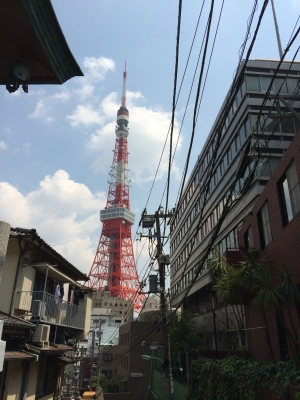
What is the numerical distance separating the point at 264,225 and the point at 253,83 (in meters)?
11.7

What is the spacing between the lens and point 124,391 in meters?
36.6

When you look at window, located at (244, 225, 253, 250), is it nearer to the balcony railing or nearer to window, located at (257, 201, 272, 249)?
window, located at (257, 201, 272, 249)

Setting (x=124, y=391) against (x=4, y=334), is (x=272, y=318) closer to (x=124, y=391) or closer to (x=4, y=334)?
(x=4, y=334)

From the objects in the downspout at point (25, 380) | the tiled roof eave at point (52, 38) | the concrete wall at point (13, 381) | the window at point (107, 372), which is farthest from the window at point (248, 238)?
the window at point (107, 372)

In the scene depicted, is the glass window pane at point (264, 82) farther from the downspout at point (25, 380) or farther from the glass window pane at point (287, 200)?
the downspout at point (25, 380)

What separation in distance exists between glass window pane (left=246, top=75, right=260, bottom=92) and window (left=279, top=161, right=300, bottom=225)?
461 inches

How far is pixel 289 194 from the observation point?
10.9 meters

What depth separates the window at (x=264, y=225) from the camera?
13.2 metres

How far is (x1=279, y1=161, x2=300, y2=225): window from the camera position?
1034 cm

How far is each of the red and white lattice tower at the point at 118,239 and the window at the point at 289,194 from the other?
75.6 meters

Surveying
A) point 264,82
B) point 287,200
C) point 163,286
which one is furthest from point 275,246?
point 264,82

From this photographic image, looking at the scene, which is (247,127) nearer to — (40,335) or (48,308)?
(48,308)

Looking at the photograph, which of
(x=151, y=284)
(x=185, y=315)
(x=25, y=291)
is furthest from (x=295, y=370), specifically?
(x=185, y=315)

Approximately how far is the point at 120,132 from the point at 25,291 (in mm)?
84614
